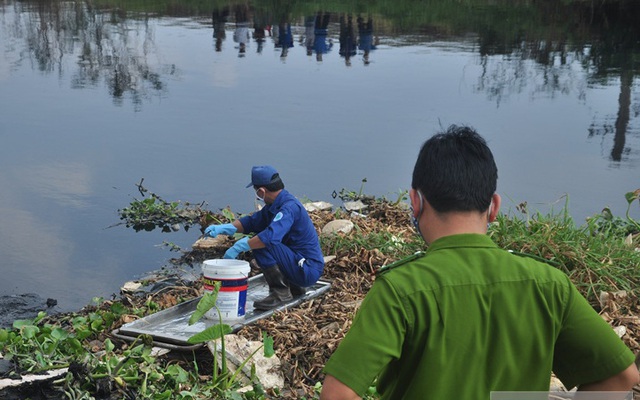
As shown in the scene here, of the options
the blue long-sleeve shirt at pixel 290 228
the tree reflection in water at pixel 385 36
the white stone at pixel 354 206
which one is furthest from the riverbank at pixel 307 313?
the tree reflection in water at pixel 385 36

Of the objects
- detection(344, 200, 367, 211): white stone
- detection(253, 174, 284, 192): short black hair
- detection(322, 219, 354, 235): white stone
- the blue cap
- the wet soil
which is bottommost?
the wet soil

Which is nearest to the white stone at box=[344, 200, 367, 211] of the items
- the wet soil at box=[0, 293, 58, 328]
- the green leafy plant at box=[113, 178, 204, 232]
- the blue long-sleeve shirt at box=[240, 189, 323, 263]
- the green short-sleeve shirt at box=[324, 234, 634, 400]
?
the green leafy plant at box=[113, 178, 204, 232]

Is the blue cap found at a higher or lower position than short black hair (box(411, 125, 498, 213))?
lower

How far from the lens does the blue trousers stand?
22.0 ft

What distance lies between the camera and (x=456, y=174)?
2.43 m

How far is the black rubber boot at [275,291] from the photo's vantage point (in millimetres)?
6676

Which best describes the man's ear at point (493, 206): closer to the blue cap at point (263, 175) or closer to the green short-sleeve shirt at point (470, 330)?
the green short-sleeve shirt at point (470, 330)

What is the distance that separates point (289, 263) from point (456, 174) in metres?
4.33

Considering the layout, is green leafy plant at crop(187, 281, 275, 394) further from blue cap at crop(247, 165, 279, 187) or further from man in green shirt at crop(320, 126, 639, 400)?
man in green shirt at crop(320, 126, 639, 400)

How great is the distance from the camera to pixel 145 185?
32.8ft

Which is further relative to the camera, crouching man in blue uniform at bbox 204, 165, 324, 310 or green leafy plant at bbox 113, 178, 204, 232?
green leafy plant at bbox 113, 178, 204, 232

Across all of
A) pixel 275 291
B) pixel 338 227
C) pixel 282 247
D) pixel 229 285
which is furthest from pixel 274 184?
pixel 338 227

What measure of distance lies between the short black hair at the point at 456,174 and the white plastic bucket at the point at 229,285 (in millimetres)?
3838

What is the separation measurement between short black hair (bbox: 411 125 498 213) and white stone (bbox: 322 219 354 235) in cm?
565
